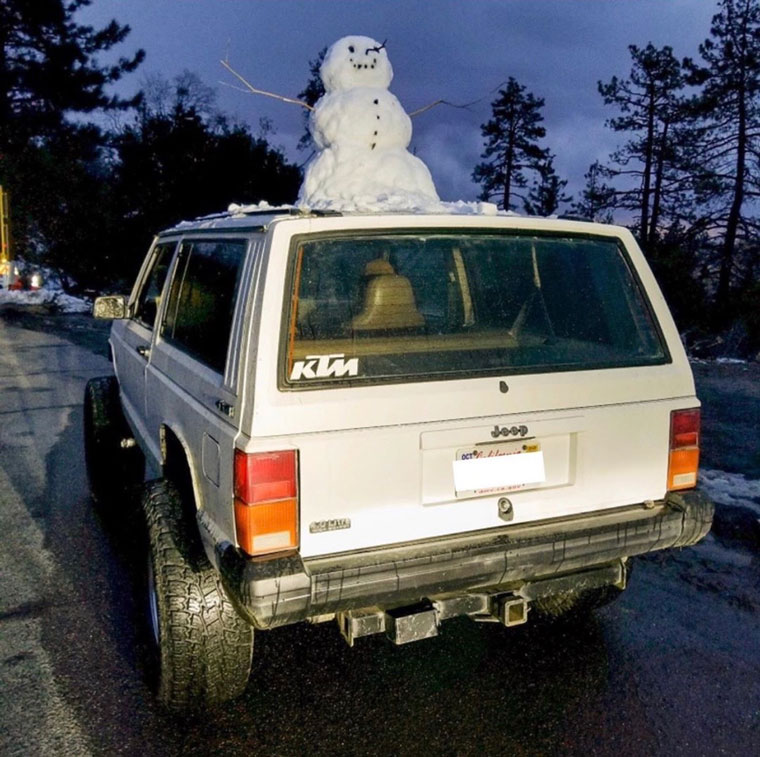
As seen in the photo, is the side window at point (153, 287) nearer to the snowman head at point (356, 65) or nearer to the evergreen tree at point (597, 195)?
the snowman head at point (356, 65)

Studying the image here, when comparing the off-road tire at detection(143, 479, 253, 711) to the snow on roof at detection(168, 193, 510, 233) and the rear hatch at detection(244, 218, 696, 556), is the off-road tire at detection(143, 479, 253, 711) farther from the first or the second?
the snow on roof at detection(168, 193, 510, 233)

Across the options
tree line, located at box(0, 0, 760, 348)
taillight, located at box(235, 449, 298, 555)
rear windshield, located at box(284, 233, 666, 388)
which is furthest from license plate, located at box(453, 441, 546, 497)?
tree line, located at box(0, 0, 760, 348)

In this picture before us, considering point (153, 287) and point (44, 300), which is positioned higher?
point (153, 287)

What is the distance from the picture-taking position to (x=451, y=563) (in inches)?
101

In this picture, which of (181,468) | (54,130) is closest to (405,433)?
(181,468)

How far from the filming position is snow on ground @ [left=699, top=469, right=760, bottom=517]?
16.5 ft

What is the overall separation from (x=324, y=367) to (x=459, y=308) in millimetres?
774

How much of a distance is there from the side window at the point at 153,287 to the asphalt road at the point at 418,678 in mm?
1381

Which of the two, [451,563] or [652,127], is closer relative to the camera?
[451,563]

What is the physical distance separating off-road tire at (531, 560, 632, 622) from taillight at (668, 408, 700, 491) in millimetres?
833

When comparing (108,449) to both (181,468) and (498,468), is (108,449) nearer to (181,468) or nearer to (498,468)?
(181,468)

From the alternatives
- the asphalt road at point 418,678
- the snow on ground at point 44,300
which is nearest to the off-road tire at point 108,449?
the asphalt road at point 418,678

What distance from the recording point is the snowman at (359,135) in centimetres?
805

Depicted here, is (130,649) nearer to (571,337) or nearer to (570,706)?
(570,706)
